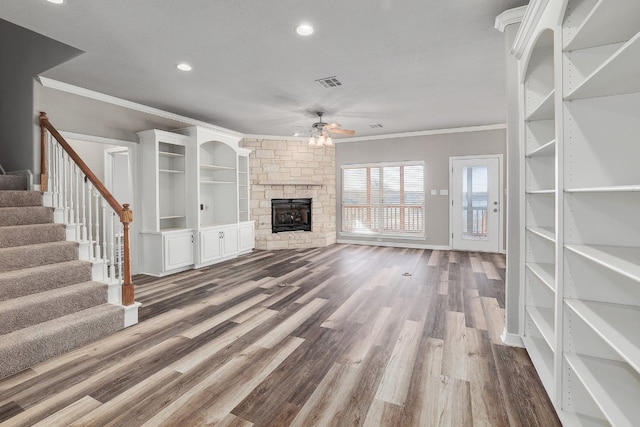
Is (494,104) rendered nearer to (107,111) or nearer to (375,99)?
(375,99)

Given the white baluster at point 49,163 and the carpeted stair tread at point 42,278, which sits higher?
the white baluster at point 49,163

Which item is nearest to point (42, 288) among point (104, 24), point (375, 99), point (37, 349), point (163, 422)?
point (37, 349)

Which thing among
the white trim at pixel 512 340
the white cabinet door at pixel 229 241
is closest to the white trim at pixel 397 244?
the white cabinet door at pixel 229 241

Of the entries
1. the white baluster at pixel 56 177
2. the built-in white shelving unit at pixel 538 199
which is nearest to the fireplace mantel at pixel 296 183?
the white baluster at pixel 56 177

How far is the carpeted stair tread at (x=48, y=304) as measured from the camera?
7.93 feet

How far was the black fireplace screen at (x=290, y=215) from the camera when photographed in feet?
24.1

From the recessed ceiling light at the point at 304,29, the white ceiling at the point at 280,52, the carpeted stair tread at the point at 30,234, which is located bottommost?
the carpeted stair tread at the point at 30,234

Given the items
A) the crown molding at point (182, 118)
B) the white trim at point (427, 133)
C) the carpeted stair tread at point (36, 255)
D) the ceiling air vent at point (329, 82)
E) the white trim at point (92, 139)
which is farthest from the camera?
the white trim at point (427, 133)

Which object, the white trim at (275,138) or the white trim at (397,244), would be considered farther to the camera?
the white trim at (275,138)

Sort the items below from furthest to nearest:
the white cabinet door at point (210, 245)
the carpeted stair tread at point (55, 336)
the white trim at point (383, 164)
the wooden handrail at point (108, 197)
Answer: the white trim at point (383, 164) < the white cabinet door at point (210, 245) < the wooden handrail at point (108, 197) < the carpeted stair tread at point (55, 336)

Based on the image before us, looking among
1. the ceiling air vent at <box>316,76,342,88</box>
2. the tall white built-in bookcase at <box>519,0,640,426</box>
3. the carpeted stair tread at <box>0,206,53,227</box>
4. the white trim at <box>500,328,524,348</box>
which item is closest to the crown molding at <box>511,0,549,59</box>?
the tall white built-in bookcase at <box>519,0,640,426</box>

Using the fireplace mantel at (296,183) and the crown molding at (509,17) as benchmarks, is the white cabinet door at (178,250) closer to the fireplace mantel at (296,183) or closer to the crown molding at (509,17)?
the fireplace mantel at (296,183)

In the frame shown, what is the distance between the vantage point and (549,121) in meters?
2.38

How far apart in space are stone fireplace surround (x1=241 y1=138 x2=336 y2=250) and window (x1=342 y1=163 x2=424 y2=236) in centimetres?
48
